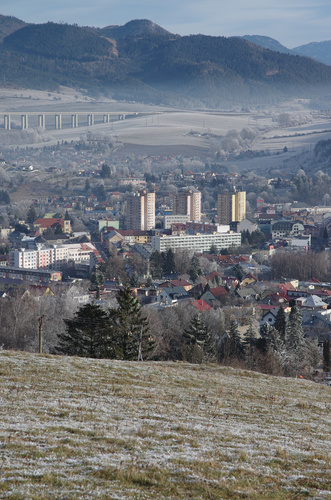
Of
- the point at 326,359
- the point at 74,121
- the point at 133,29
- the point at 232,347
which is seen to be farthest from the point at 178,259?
the point at 133,29

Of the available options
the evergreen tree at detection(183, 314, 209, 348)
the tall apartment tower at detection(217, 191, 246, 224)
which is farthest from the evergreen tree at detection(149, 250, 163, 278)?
→ the tall apartment tower at detection(217, 191, 246, 224)

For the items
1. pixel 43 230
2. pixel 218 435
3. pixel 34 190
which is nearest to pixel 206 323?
pixel 218 435

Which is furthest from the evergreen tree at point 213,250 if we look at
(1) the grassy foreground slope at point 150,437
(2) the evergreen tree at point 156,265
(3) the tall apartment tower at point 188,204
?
(1) the grassy foreground slope at point 150,437

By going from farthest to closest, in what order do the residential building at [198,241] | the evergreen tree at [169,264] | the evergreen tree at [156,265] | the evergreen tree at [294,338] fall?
the residential building at [198,241] → the evergreen tree at [169,264] → the evergreen tree at [156,265] → the evergreen tree at [294,338]

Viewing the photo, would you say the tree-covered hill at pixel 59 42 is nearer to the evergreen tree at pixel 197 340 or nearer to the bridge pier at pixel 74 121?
the bridge pier at pixel 74 121

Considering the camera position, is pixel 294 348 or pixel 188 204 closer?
pixel 294 348

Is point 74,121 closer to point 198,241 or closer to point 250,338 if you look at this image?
point 198,241
